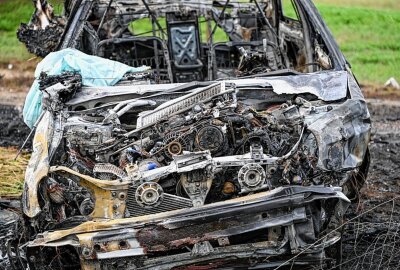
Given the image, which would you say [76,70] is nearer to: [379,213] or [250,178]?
[250,178]

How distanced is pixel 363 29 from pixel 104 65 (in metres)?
13.3

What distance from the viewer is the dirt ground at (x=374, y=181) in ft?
19.5

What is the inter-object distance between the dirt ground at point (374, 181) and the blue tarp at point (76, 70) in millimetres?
1820

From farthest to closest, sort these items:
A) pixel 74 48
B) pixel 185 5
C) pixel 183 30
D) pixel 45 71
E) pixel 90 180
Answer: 1. pixel 185 5
2. pixel 183 30
3. pixel 74 48
4. pixel 45 71
5. pixel 90 180

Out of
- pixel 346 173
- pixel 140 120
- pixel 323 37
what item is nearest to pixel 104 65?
pixel 140 120

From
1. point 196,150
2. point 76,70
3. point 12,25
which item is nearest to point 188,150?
point 196,150

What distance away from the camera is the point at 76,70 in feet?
22.2

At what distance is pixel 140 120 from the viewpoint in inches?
226

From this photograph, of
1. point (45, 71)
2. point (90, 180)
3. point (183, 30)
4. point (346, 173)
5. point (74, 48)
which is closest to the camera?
point (90, 180)

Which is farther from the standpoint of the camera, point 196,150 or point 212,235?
point 196,150

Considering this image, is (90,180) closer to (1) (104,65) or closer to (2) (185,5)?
(1) (104,65)

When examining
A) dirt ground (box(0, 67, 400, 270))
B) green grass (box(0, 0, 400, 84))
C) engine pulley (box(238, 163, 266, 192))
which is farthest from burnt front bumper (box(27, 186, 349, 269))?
green grass (box(0, 0, 400, 84))

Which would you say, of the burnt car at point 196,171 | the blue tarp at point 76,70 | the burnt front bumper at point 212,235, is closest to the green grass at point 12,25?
the blue tarp at point 76,70

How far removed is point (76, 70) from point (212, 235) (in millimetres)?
2341
